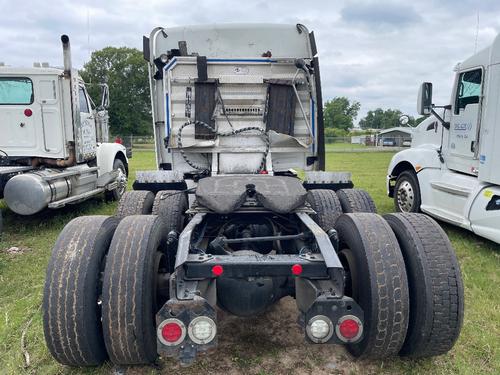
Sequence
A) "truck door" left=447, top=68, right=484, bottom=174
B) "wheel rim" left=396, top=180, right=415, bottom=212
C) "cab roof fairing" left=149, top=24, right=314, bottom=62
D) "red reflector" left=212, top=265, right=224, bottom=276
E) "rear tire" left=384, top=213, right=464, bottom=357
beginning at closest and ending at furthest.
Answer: "red reflector" left=212, top=265, right=224, bottom=276 → "rear tire" left=384, top=213, right=464, bottom=357 → "cab roof fairing" left=149, top=24, right=314, bottom=62 → "truck door" left=447, top=68, right=484, bottom=174 → "wheel rim" left=396, top=180, right=415, bottom=212


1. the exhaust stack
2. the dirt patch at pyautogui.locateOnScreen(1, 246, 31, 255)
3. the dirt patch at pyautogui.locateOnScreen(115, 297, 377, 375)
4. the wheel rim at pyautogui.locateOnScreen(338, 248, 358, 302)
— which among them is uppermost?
the exhaust stack

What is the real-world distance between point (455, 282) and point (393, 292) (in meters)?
0.46

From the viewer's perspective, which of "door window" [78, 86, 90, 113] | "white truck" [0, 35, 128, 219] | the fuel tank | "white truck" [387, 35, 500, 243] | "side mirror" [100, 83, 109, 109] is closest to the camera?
"white truck" [387, 35, 500, 243]

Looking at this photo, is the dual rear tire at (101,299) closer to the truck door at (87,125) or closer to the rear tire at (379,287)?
the rear tire at (379,287)

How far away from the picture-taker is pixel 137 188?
547cm

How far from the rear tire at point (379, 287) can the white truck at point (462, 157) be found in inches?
139

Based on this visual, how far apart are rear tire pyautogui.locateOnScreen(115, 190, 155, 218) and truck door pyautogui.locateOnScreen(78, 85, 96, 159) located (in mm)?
3603

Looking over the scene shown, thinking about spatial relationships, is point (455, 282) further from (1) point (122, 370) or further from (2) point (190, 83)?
(2) point (190, 83)

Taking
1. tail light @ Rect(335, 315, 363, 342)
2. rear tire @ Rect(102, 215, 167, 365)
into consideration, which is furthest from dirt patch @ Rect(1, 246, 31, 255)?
tail light @ Rect(335, 315, 363, 342)

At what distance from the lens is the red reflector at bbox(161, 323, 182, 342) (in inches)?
94.1

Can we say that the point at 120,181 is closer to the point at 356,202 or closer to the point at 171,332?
the point at 356,202

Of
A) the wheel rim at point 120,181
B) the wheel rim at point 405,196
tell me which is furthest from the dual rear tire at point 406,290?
the wheel rim at point 120,181

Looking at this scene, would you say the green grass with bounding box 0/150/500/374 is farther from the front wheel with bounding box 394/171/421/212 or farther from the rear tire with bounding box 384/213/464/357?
the front wheel with bounding box 394/171/421/212

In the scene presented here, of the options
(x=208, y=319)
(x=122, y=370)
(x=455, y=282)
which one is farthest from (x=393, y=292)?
(x=122, y=370)
